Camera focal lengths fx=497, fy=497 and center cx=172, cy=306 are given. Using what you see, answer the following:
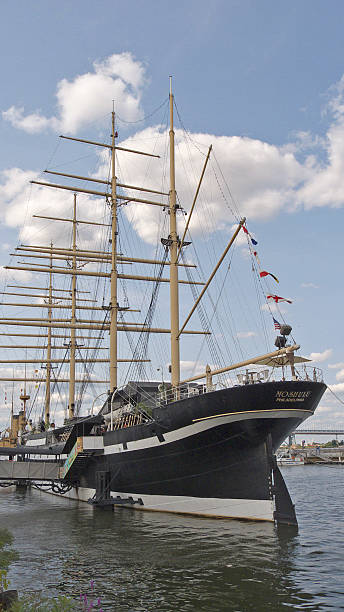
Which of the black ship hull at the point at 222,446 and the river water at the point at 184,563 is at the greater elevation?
the black ship hull at the point at 222,446

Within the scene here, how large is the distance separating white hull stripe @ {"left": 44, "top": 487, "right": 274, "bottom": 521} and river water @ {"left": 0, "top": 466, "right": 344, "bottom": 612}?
0.42 metres

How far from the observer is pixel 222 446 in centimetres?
1850

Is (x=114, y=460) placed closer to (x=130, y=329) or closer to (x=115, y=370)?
(x=115, y=370)

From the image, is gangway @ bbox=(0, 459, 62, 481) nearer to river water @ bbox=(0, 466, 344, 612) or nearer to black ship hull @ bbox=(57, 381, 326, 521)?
river water @ bbox=(0, 466, 344, 612)

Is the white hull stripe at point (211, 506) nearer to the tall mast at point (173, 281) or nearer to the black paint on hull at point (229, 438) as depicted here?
the black paint on hull at point (229, 438)

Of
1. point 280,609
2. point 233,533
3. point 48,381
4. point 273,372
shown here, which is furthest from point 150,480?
point 48,381

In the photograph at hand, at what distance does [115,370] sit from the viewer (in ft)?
109

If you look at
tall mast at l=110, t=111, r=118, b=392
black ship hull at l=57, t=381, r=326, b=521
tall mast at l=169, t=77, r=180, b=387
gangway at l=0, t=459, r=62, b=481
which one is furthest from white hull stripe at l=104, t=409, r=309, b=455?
tall mast at l=110, t=111, r=118, b=392

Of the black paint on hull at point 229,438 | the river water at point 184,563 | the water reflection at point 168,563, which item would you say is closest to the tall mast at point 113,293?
the black paint on hull at point 229,438

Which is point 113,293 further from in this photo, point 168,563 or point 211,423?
point 168,563

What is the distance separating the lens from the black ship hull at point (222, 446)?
17703 millimetres

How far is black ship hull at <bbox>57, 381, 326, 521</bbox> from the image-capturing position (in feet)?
58.1

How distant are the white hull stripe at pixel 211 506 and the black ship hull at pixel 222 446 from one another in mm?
33

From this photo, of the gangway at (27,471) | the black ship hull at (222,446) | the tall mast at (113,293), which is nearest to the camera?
the black ship hull at (222,446)
